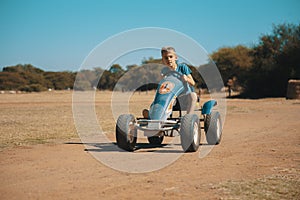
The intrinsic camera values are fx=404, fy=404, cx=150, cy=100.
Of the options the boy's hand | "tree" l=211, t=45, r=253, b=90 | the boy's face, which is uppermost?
"tree" l=211, t=45, r=253, b=90

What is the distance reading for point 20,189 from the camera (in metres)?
5.91

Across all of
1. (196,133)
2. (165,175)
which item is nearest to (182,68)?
(196,133)

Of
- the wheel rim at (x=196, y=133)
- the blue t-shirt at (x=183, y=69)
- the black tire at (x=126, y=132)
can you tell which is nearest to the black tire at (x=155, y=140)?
the black tire at (x=126, y=132)

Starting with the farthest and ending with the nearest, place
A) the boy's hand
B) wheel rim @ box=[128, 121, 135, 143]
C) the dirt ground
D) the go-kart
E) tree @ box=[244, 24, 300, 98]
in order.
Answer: tree @ box=[244, 24, 300, 98], the boy's hand, wheel rim @ box=[128, 121, 135, 143], the go-kart, the dirt ground

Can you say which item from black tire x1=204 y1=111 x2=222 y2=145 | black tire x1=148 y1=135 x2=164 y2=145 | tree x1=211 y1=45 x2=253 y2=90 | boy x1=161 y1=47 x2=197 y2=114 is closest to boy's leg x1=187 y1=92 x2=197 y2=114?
boy x1=161 y1=47 x2=197 y2=114

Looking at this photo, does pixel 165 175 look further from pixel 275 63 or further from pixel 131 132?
pixel 275 63

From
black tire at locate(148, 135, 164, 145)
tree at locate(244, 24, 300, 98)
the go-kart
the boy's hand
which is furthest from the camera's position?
tree at locate(244, 24, 300, 98)

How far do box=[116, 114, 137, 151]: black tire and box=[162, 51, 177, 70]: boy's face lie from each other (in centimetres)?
171

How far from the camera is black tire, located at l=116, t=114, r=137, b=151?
8586 millimetres

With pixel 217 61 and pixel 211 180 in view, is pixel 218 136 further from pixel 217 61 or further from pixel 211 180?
pixel 217 61

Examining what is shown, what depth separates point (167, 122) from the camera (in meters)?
8.74

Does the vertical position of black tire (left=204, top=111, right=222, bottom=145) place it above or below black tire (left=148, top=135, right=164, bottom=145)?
above

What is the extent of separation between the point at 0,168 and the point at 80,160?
4.99 ft

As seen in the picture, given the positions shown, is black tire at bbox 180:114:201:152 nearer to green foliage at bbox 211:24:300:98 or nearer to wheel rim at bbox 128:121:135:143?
wheel rim at bbox 128:121:135:143
